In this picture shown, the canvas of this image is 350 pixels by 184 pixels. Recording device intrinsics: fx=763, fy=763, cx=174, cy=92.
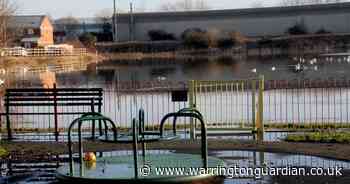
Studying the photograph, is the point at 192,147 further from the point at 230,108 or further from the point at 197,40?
the point at 197,40

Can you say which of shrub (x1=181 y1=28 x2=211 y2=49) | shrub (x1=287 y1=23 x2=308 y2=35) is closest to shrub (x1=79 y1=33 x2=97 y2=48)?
shrub (x1=181 y1=28 x2=211 y2=49)

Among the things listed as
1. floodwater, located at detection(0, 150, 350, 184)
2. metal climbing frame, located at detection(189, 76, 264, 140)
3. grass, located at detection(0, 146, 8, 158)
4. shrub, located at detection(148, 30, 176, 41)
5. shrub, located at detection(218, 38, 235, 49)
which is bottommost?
floodwater, located at detection(0, 150, 350, 184)

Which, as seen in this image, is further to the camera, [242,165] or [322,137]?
[322,137]

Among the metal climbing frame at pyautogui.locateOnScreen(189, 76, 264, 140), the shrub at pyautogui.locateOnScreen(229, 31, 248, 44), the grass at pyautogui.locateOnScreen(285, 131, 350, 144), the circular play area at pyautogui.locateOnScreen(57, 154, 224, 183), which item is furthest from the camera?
the shrub at pyautogui.locateOnScreen(229, 31, 248, 44)

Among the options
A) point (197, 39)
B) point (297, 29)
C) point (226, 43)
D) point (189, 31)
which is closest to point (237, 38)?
point (226, 43)

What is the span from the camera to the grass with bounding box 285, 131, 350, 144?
13.9 meters

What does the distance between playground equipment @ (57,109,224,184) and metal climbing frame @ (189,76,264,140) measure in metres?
3.85

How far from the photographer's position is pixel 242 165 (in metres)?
11.6

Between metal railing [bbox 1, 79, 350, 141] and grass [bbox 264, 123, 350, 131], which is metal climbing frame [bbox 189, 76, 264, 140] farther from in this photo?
grass [bbox 264, 123, 350, 131]

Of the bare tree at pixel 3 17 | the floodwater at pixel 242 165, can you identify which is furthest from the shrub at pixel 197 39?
the floodwater at pixel 242 165

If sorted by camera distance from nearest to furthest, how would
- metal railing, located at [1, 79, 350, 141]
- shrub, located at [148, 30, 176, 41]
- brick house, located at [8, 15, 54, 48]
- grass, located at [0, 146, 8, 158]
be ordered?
grass, located at [0, 146, 8, 158], metal railing, located at [1, 79, 350, 141], brick house, located at [8, 15, 54, 48], shrub, located at [148, 30, 176, 41]

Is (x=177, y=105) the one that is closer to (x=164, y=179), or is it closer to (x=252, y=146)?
(x=252, y=146)

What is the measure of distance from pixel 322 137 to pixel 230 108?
300 inches

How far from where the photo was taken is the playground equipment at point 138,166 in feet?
32.6
